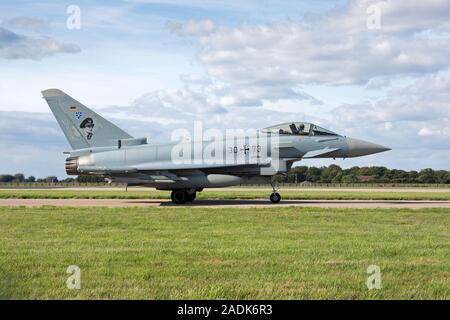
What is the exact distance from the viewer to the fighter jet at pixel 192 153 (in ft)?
82.4

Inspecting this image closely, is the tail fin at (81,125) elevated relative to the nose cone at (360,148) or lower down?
elevated

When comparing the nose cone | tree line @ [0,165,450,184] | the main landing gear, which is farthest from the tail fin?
tree line @ [0,165,450,184]

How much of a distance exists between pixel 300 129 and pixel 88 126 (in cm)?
999

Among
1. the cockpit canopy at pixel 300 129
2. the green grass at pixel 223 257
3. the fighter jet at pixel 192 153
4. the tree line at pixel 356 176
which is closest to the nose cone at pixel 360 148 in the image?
the fighter jet at pixel 192 153

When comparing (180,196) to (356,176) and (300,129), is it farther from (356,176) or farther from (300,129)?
(356,176)

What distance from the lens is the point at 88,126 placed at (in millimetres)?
26484

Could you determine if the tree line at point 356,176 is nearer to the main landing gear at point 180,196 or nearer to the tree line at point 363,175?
the tree line at point 363,175

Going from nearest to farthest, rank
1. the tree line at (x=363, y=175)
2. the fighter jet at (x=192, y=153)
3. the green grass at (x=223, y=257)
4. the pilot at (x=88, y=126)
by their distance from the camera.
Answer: the green grass at (x=223, y=257), the fighter jet at (x=192, y=153), the pilot at (x=88, y=126), the tree line at (x=363, y=175)

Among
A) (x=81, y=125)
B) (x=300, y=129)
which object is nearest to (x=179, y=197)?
(x=81, y=125)

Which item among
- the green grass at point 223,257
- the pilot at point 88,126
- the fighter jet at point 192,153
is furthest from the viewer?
the pilot at point 88,126

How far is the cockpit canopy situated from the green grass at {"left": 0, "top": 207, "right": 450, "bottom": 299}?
978 centimetres

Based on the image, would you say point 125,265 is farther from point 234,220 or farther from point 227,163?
point 227,163
